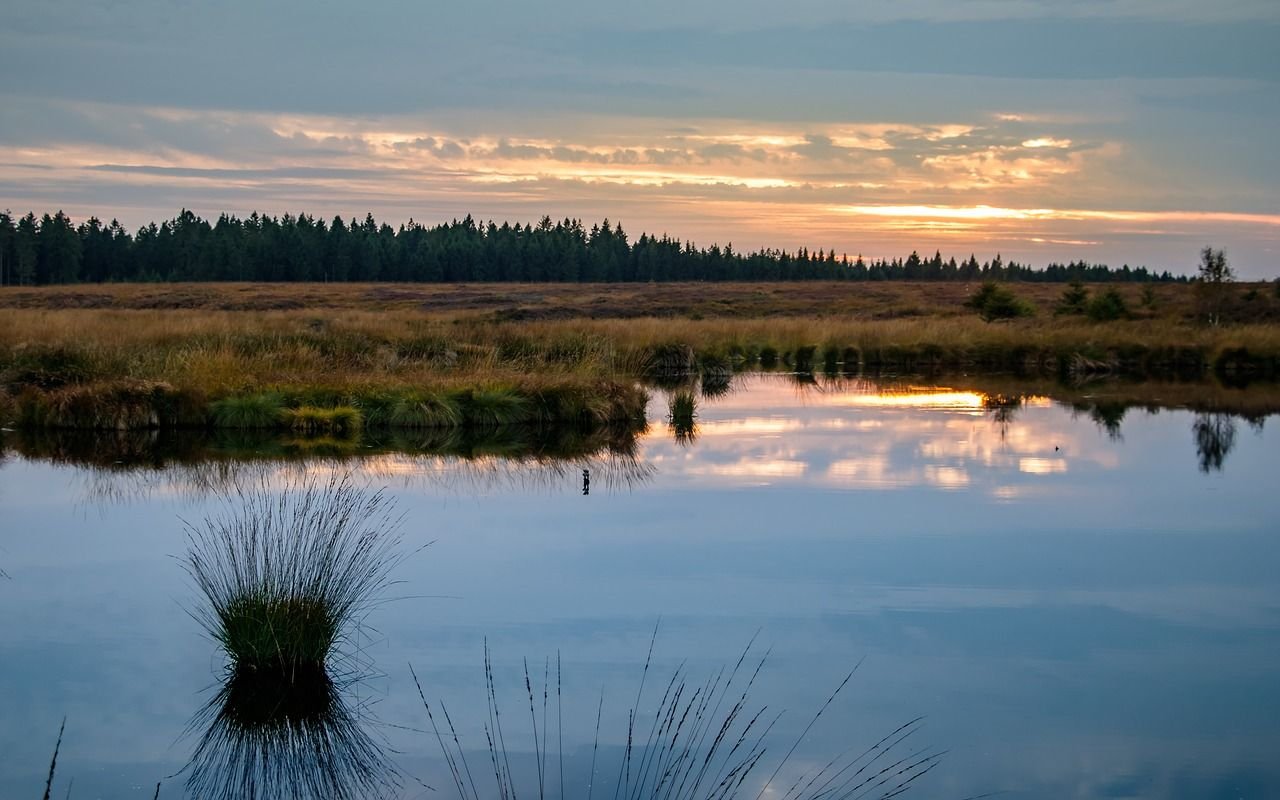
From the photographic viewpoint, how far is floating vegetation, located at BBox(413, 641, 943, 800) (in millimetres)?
5535

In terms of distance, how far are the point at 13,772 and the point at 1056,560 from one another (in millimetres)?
8042

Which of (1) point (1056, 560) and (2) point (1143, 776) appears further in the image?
(1) point (1056, 560)

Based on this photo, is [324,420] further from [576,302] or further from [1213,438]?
[576,302]

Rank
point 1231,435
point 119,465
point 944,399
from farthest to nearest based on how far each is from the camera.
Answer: point 944,399 < point 1231,435 < point 119,465

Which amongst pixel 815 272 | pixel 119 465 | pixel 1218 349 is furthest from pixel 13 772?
pixel 815 272

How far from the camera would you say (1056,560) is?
10664mm

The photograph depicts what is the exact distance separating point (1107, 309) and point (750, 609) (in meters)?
36.7

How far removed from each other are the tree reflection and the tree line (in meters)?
80.6

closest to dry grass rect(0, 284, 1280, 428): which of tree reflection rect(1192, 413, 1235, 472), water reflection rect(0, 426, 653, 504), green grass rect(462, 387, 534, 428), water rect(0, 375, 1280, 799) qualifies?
green grass rect(462, 387, 534, 428)

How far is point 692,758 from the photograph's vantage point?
19.6ft

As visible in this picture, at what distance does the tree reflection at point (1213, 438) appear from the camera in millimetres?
17469

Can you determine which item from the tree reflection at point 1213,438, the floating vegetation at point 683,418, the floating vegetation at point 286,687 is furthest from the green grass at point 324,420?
the tree reflection at point 1213,438

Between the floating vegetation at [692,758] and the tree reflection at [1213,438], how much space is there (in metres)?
12.2

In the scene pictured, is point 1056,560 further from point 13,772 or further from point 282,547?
point 13,772
